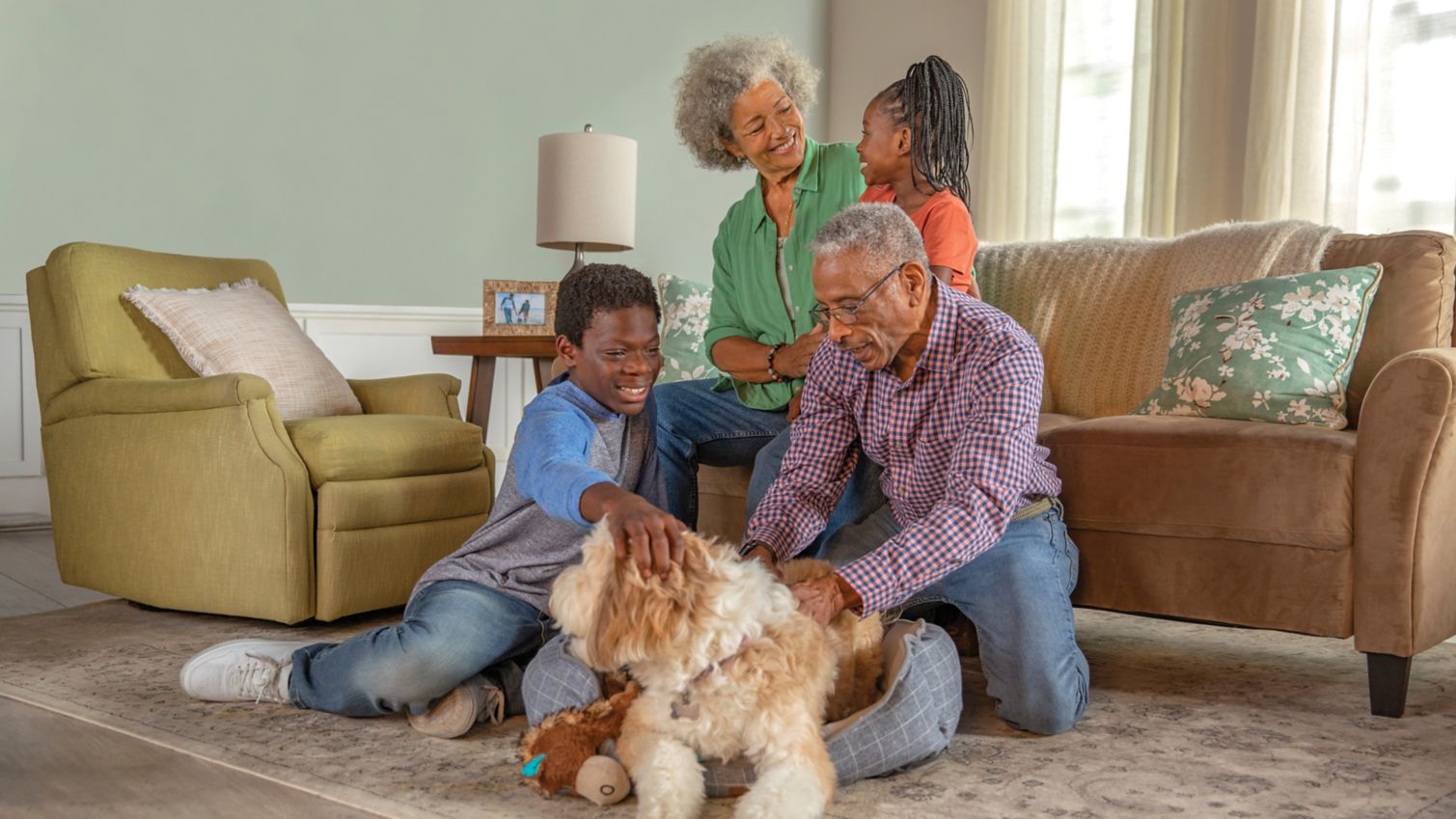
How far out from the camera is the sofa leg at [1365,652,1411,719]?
7.27 ft

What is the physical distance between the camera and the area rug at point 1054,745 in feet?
5.69

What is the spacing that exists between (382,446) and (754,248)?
109 centimetres

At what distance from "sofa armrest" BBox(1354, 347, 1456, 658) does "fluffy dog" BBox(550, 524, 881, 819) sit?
1145 millimetres

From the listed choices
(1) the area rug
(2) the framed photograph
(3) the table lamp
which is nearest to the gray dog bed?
(1) the area rug

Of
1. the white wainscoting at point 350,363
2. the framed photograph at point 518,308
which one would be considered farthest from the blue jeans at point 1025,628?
the white wainscoting at point 350,363

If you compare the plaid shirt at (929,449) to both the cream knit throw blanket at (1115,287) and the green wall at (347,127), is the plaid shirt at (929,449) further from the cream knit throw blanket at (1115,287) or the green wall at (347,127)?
the green wall at (347,127)

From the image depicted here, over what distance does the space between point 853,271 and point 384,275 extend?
3.59 meters

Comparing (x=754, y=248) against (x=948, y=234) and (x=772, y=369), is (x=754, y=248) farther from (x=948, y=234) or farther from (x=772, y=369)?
(x=948, y=234)

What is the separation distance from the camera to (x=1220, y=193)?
4359 mm

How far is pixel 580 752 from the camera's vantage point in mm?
1731

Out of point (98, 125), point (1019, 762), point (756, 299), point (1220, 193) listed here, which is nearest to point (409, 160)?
point (98, 125)

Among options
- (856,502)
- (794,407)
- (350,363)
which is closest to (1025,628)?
(856,502)

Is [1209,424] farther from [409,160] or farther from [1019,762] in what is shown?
[409,160]

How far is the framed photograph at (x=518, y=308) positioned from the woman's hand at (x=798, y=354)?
246cm
